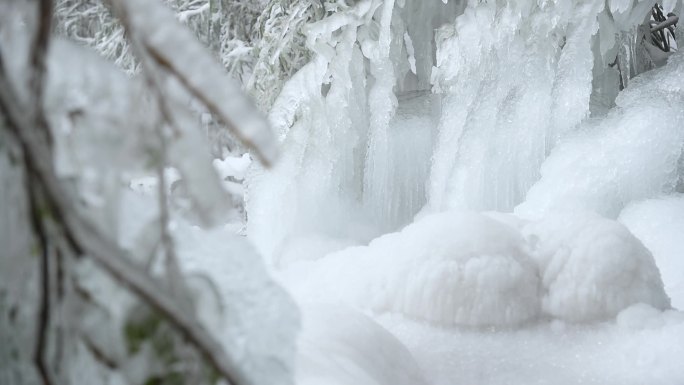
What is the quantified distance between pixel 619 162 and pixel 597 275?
1.05m

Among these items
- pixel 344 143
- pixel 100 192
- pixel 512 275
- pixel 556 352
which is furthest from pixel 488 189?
pixel 100 192

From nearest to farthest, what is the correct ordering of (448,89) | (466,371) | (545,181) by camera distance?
(466,371), (545,181), (448,89)

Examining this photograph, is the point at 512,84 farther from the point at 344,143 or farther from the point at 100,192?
the point at 100,192

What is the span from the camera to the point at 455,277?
6.06 feet

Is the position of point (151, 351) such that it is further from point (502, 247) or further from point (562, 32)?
point (562, 32)

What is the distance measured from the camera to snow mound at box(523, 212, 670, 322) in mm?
1823

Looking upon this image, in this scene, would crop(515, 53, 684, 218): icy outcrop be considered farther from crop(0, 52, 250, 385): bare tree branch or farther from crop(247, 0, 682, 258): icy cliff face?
crop(0, 52, 250, 385): bare tree branch

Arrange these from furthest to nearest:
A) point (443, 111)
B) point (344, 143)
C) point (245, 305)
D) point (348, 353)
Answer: point (344, 143) → point (443, 111) → point (348, 353) → point (245, 305)

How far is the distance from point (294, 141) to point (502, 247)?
1604 mm

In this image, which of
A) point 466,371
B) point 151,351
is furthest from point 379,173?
point 151,351

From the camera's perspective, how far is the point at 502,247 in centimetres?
190

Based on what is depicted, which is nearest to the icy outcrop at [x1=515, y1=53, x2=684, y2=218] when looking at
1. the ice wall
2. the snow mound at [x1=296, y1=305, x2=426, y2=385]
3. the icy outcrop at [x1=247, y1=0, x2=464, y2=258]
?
the ice wall

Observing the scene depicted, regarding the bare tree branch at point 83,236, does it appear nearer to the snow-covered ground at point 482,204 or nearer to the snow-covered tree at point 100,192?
the snow-covered tree at point 100,192

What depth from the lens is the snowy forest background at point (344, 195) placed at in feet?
1.24
